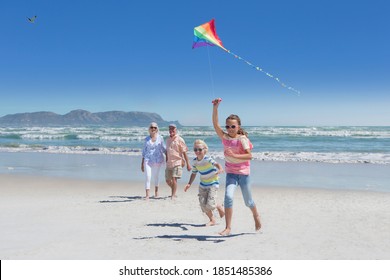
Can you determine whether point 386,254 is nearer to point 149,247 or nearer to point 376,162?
point 149,247

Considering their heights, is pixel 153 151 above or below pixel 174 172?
above

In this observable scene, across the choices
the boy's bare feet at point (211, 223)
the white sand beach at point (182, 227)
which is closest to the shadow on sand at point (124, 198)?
the white sand beach at point (182, 227)

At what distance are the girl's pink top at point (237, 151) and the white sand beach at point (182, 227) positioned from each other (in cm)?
95

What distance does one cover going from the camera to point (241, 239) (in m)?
6.00

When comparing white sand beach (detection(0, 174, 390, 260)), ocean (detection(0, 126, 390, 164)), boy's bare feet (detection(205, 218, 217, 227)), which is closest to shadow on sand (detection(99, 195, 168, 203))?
white sand beach (detection(0, 174, 390, 260))

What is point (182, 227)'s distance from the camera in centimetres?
687

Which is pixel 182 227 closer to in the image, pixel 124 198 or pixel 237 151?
pixel 237 151

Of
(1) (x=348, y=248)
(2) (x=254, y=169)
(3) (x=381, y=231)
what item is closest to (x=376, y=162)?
(2) (x=254, y=169)

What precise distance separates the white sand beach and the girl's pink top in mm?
948

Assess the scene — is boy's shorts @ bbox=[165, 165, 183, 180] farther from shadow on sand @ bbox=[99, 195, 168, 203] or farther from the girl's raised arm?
the girl's raised arm

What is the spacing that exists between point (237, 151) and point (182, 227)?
1746 mm

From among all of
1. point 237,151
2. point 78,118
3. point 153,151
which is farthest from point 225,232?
point 78,118

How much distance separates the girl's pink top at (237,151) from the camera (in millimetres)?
5828

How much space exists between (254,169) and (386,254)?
34.1 feet
